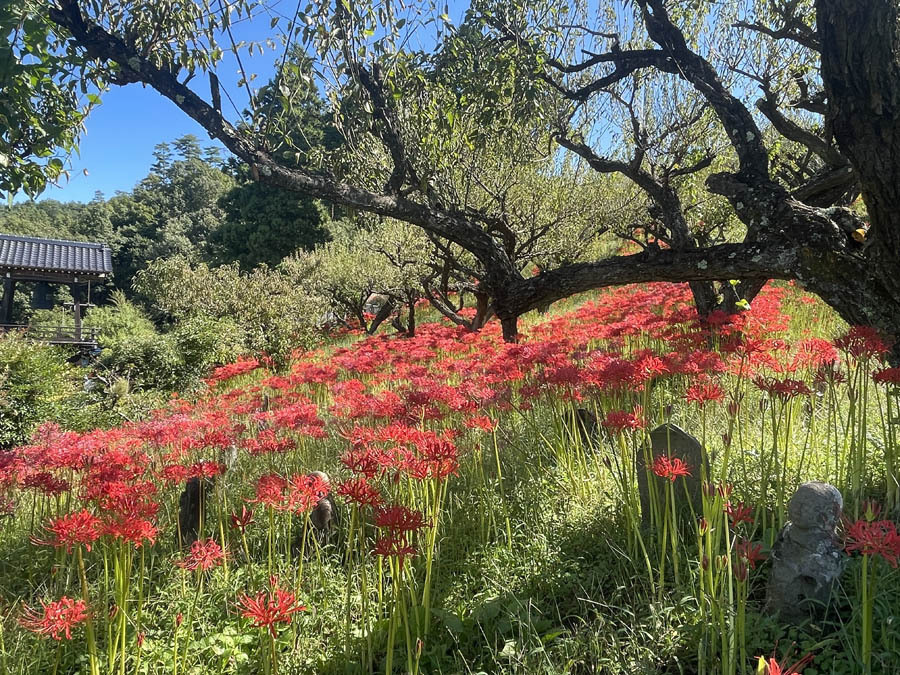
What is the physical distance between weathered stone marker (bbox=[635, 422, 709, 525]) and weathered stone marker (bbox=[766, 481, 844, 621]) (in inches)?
21.3

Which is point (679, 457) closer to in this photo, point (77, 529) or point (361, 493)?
point (361, 493)

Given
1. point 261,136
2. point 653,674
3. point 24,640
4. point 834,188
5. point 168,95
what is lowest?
point 24,640

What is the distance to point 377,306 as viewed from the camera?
26.2 m

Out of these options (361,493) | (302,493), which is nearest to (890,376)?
(361,493)

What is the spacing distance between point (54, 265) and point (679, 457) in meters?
31.7

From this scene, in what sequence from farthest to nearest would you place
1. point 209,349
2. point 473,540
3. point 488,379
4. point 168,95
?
1. point 209,349
2. point 488,379
3. point 168,95
4. point 473,540

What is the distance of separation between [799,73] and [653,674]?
5459 mm

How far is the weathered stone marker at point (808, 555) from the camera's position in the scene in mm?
1867

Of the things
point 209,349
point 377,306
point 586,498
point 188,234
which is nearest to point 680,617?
point 586,498

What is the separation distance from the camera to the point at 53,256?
86.7 ft

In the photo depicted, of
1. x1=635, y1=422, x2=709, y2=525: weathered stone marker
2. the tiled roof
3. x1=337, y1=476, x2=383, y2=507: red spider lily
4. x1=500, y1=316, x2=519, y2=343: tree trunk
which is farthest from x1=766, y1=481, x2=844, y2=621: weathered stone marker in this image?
the tiled roof

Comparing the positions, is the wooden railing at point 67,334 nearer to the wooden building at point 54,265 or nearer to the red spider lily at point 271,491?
the wooden building at point 54,265

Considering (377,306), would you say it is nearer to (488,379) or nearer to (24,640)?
(488,379)

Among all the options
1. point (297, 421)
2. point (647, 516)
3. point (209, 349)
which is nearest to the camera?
point (647, 516)
